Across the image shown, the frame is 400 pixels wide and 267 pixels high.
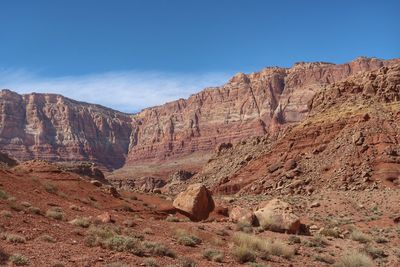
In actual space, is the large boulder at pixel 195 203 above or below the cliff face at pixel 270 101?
below

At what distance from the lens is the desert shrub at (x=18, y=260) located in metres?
10.7

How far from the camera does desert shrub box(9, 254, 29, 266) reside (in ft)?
35.1

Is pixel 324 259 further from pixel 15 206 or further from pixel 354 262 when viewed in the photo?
pixel 15 206

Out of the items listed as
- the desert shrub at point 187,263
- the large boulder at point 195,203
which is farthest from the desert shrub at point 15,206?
the large boulder at point 195,203

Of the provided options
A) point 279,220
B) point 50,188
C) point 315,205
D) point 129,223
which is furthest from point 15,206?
point 315,205

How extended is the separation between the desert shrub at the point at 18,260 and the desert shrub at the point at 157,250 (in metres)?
3.84

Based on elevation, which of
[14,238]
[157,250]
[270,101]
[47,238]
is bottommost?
[157,250]

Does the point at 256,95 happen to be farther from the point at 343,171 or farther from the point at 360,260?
the point at 360,260

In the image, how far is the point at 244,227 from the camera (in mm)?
21625

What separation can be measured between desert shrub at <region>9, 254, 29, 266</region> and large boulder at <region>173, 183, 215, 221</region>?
16556 millimetres

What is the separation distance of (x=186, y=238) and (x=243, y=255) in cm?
222

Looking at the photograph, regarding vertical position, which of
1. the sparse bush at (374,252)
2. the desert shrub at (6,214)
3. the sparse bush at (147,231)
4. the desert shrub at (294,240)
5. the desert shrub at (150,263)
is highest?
the desert shrub at (6,214)

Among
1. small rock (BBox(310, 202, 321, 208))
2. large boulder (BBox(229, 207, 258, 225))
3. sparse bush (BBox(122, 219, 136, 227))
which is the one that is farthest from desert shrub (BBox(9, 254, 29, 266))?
small rock (BBox(310, 202, 321, 208))

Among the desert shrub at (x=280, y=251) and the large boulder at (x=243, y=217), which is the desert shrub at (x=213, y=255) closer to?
the desert shrub at (x=280, y=251)
